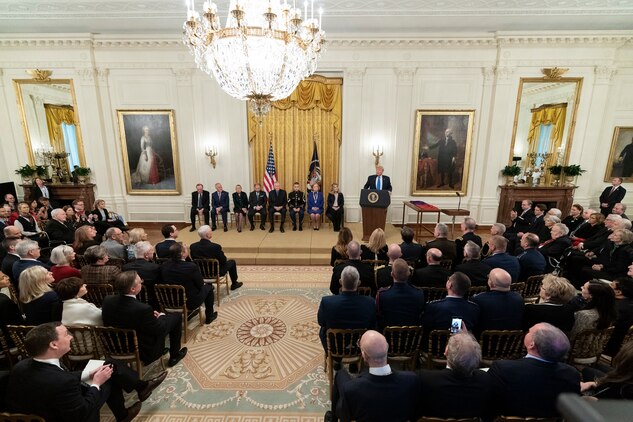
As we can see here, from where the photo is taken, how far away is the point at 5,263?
4230 millimetres

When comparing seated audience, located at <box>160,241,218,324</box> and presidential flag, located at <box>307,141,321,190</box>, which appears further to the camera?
presidential flag, located at <box>307,141,321,190</box>

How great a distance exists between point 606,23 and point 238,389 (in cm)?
1115

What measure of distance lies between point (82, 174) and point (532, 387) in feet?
36.6

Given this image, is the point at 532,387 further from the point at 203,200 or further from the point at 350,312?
the point at 203,200

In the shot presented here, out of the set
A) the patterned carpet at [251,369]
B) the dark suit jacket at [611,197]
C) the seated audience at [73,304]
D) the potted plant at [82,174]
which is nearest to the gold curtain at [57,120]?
the potted plant at [82,174]

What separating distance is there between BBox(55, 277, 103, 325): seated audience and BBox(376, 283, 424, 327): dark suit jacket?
292 centimetres

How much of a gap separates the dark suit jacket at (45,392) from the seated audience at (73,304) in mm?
947

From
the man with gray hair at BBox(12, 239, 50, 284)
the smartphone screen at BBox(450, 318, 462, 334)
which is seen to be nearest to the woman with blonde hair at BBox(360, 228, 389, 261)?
the smartphone screen at BBox(450, 318, 462, 334)

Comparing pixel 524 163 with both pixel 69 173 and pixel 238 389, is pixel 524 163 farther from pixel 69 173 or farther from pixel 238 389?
pixel 69 173

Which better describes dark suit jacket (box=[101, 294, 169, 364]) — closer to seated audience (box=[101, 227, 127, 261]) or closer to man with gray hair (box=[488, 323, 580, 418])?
seated audience (box=[101, 227, 127, 261])

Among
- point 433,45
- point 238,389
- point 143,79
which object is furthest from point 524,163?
point 143,79

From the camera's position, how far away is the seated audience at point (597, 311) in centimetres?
296

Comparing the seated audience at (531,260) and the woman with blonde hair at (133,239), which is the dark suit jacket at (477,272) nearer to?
the seated audience at (531,260)

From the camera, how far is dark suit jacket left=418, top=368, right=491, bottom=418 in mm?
2104
